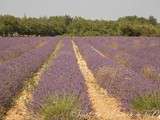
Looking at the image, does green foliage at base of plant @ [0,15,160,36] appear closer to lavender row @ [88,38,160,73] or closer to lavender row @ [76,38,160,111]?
lavender row @ [88,38,160,73]

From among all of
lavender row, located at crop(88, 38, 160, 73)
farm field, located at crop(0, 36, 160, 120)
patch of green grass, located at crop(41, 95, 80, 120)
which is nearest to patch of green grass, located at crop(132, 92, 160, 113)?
farm field, located at crop(0, 36, 160, 120)

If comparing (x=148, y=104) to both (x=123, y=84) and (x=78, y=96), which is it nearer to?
(x=78, y=96)

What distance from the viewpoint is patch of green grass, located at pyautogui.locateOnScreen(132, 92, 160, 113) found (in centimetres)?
946

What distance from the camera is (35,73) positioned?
18781 mm

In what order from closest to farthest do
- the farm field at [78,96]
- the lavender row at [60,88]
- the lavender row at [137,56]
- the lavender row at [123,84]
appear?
1. the farm field at [78,96]
2. the lavender row at [60,88]
3. the lavender row at [123,84]
4. the lavender row at [137,56]

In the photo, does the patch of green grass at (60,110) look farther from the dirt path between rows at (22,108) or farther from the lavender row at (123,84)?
the lavender row at (123,84)

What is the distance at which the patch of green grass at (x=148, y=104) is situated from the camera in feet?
31.0

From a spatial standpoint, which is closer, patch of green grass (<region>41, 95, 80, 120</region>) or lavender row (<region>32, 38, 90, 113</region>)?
patch of green grass (<region>41, 95, 80, 120</region>)

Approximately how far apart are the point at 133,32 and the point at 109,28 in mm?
6978

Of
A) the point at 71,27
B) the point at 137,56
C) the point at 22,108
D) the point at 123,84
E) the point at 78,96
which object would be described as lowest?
the point at 71,27

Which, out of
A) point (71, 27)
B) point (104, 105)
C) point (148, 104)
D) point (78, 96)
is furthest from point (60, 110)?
point (71, 27)

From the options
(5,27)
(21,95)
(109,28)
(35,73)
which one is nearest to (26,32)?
(5,27)

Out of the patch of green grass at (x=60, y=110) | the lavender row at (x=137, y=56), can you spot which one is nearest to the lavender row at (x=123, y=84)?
the patch of green grass at (x=60, y=110)

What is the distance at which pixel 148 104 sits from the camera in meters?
9.51
